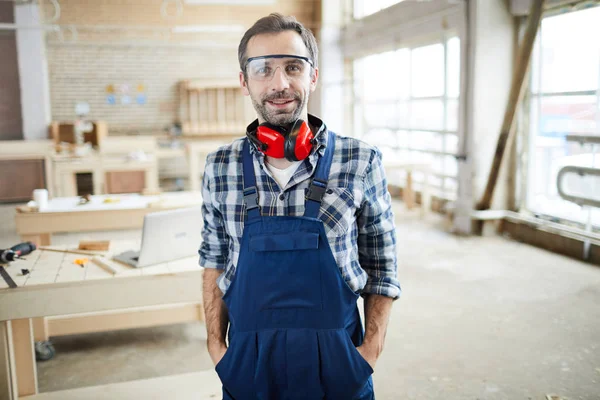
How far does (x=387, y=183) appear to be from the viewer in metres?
1.98

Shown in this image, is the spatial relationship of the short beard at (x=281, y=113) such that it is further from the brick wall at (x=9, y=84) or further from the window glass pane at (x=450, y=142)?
the brick wall at (x=9, y=84)

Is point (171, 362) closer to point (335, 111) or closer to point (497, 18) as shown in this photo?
point (497, 18)

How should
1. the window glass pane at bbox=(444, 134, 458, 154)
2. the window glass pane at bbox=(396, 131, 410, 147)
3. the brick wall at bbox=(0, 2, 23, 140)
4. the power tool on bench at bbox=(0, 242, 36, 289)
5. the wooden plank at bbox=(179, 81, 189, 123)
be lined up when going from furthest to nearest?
the wooden plank at bbox=(179, 81, 189, 123) < the brick wall at bbox=(0, 2, 23, 140) < the window glass pane at bbox=(396, 131, 410, 147) < the window glass pane at bbox=(444, 134, 458, 154) < the power tool on bench at bbox=(0, 242, 36, 289)

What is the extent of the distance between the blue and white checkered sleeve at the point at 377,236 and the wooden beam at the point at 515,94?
17.5ft

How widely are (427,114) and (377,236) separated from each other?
25.2 feet

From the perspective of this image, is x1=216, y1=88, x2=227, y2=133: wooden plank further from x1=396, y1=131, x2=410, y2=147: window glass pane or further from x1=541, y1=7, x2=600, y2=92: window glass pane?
x1=541, y1=7, x2=600, y2=92: window glass pane

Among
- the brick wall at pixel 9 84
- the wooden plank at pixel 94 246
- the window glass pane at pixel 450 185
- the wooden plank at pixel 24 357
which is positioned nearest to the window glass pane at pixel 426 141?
the window glass pane at pixel 450 185

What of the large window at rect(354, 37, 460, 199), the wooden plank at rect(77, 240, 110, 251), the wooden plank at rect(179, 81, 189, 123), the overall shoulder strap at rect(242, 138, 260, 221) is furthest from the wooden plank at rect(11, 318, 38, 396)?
the wooden plank at rect(179, 81, 189, 123)

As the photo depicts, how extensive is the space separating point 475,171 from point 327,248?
5975 mm

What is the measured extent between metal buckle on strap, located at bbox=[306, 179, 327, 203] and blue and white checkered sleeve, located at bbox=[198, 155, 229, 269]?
305 mm

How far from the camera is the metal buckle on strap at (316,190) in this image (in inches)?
55.8

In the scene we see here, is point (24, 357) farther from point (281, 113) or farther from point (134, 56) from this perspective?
point (134, 56)

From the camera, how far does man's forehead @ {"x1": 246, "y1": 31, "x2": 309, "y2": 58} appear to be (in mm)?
1479

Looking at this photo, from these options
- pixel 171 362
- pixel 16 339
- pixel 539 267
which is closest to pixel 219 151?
pixel 16 339
